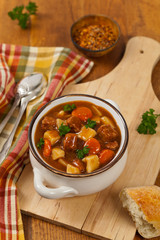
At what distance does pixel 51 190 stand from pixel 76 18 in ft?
8.42

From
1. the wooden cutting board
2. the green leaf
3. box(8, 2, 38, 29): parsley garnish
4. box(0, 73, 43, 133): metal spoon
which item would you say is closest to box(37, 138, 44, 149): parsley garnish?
the wooden cutting board

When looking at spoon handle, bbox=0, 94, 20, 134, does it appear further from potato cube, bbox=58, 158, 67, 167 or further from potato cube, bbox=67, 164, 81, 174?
potato cube, bbox=67, 164, 81, 174

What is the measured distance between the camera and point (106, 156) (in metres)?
2.48

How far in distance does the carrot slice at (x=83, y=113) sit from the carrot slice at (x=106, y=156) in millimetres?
365

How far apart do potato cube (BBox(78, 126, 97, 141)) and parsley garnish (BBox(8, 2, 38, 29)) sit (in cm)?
200

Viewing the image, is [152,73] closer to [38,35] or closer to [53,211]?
[38,35]

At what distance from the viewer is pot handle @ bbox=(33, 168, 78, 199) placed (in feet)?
7.80

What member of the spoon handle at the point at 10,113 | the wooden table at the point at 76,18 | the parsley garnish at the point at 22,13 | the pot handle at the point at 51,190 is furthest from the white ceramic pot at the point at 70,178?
the parsley garnish at the point at 22,13

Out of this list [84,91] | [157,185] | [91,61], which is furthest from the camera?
[91,61]

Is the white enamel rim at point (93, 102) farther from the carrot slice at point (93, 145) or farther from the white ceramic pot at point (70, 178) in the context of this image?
the carrot slice at point (93, 145)

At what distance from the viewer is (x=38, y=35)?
4070mm

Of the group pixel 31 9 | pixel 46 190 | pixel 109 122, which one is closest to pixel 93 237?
pixel 46 190

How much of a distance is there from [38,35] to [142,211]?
2515 millimetres

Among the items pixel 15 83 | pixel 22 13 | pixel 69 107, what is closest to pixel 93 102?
pixel 69 107
